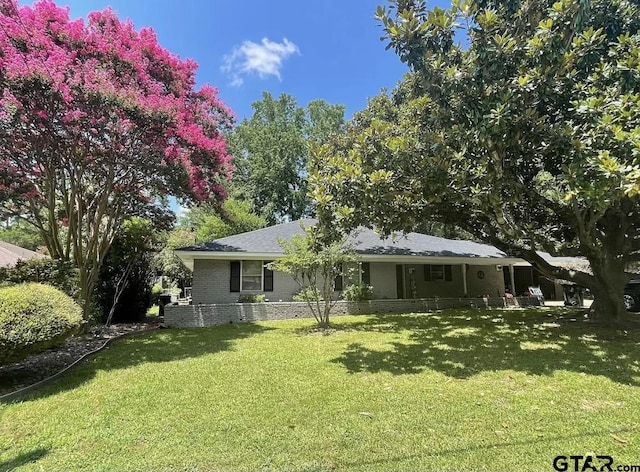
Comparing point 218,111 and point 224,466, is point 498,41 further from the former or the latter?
point 218,111

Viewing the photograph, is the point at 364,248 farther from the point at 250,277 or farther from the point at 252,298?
the point at 252,298

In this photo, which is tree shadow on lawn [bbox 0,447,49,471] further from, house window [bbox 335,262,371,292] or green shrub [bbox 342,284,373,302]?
house window [bbox 335,262,371,292]

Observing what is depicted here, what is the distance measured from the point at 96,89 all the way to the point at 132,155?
7.06 feet

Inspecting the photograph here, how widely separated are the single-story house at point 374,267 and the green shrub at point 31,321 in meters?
7.48

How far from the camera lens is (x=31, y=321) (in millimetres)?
5824

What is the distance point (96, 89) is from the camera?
26.1 ft

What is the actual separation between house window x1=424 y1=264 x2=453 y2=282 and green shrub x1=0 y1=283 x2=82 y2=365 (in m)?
16.0

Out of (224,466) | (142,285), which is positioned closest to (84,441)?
(224,466)

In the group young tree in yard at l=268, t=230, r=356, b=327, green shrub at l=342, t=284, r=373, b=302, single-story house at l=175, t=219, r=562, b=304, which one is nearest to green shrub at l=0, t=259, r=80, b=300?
single-story house at l=175, t=219, r=562, b=304

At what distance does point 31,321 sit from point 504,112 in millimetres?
8454

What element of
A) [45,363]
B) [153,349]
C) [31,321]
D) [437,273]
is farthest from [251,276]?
[31,321]

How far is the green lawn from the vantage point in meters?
3.57

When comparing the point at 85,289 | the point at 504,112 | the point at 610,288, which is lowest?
the point at 610,288

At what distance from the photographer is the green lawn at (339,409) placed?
3.57 meters
